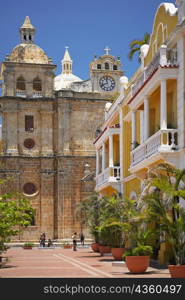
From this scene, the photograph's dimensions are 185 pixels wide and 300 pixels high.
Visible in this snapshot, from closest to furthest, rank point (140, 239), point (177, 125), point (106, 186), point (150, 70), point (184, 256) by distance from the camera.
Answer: point (184, 256) → point (140, 239) → point (177, 125) → point (150, 70) → point (106, 186)

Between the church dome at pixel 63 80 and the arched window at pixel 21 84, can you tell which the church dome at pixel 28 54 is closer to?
the arched window at pixel 21 84

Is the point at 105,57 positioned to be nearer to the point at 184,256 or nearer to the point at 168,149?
the point at 168,149

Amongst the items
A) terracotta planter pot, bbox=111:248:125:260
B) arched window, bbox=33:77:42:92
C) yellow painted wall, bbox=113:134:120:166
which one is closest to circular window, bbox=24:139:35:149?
arched window, bbox=33:77:42:92

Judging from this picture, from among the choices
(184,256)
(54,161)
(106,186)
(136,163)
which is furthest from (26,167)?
Result: (184,256)

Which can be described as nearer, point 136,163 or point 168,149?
point 168,149

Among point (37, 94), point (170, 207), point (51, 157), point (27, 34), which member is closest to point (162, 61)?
point (170, 207)

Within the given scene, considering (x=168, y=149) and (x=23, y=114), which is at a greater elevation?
(x=23, y=114)

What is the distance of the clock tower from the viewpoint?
5922 cm

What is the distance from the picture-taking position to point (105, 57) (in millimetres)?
59656

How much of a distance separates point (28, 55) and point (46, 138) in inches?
327

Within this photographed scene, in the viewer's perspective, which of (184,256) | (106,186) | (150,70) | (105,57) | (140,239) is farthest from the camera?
(105,57)

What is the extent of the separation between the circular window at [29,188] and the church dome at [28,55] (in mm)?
11841

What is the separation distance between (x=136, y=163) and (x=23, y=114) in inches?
1265

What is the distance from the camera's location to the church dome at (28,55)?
188ft
